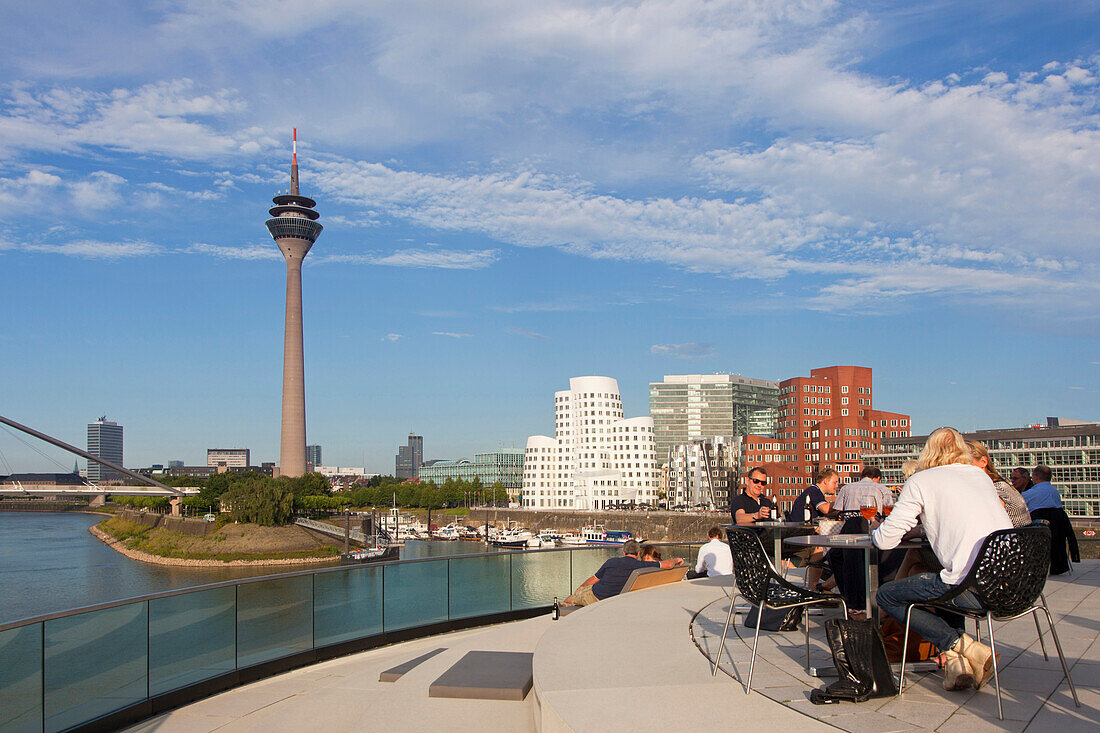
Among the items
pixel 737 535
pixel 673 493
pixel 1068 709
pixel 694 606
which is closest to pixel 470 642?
pixel 694 606

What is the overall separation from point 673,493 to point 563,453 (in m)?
16.5

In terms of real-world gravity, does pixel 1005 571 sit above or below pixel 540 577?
above

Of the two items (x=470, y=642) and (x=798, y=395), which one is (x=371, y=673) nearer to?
(x=470, y=642)

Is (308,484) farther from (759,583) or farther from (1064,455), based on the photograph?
(759,583)

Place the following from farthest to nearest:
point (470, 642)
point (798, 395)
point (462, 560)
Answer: point (798, 395)
point (462, 560)
point (470, 642)

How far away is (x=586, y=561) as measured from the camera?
37.1 ft

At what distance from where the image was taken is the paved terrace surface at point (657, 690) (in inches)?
143

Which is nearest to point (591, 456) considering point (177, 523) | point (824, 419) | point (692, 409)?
point (824, 419)

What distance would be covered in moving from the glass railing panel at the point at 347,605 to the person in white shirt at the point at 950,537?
6.22 meters

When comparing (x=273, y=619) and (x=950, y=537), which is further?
(x=273, y=619)

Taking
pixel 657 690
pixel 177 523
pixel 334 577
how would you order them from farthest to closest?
pixel 177 523, pixel 334 577, pixel 657 690

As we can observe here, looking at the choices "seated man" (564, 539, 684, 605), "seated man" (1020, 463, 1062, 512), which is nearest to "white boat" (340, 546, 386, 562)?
"seated man" (564, 539, 684, 605)

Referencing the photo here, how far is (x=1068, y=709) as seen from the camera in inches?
144

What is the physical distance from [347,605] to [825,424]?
8987 centimetres
